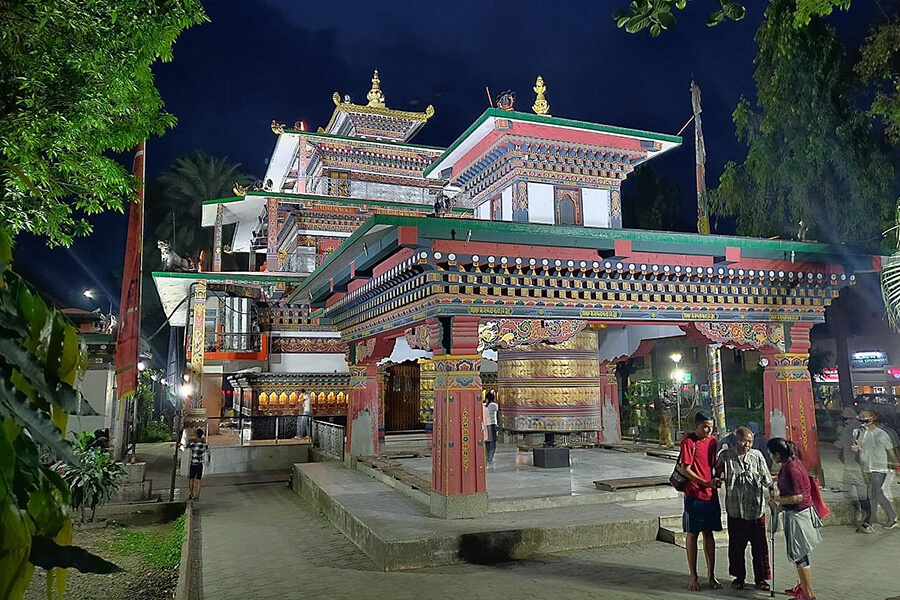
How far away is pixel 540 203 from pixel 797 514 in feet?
24.2

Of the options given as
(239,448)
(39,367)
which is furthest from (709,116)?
(39,367)

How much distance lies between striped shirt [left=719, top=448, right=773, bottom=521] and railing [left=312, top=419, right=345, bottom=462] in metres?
10.6

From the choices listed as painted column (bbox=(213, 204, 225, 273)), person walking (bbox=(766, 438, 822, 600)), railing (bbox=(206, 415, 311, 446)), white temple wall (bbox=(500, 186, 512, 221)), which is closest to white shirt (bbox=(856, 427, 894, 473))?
person walking (bbox=(766, 438, 822, 600))

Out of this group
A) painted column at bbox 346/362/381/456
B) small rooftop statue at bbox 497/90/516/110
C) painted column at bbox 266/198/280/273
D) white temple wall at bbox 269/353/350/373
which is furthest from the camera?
painted column at bbox 266/198/280/273

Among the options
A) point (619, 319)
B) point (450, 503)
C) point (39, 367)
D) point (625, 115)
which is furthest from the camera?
point (625, 115)

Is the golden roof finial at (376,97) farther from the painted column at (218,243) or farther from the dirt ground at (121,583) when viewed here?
the dirt ground at (121,583)

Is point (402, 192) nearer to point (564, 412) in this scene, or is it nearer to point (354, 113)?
point (354, 113)

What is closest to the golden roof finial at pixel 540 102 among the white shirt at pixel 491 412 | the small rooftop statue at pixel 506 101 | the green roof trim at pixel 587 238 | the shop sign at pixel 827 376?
the small rooftop statue at pixel 506 101

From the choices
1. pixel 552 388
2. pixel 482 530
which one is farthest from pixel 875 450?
pixel 552 388

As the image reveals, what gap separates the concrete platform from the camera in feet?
26.5

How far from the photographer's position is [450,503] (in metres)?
9.05

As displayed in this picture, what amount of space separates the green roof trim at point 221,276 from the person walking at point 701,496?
14701 millimetres

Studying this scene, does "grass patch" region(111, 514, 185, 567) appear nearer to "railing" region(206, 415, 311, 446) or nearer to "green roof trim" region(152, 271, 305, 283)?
"railing" region(206, 415, 311, 446)

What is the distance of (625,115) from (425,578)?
60.9 meters
